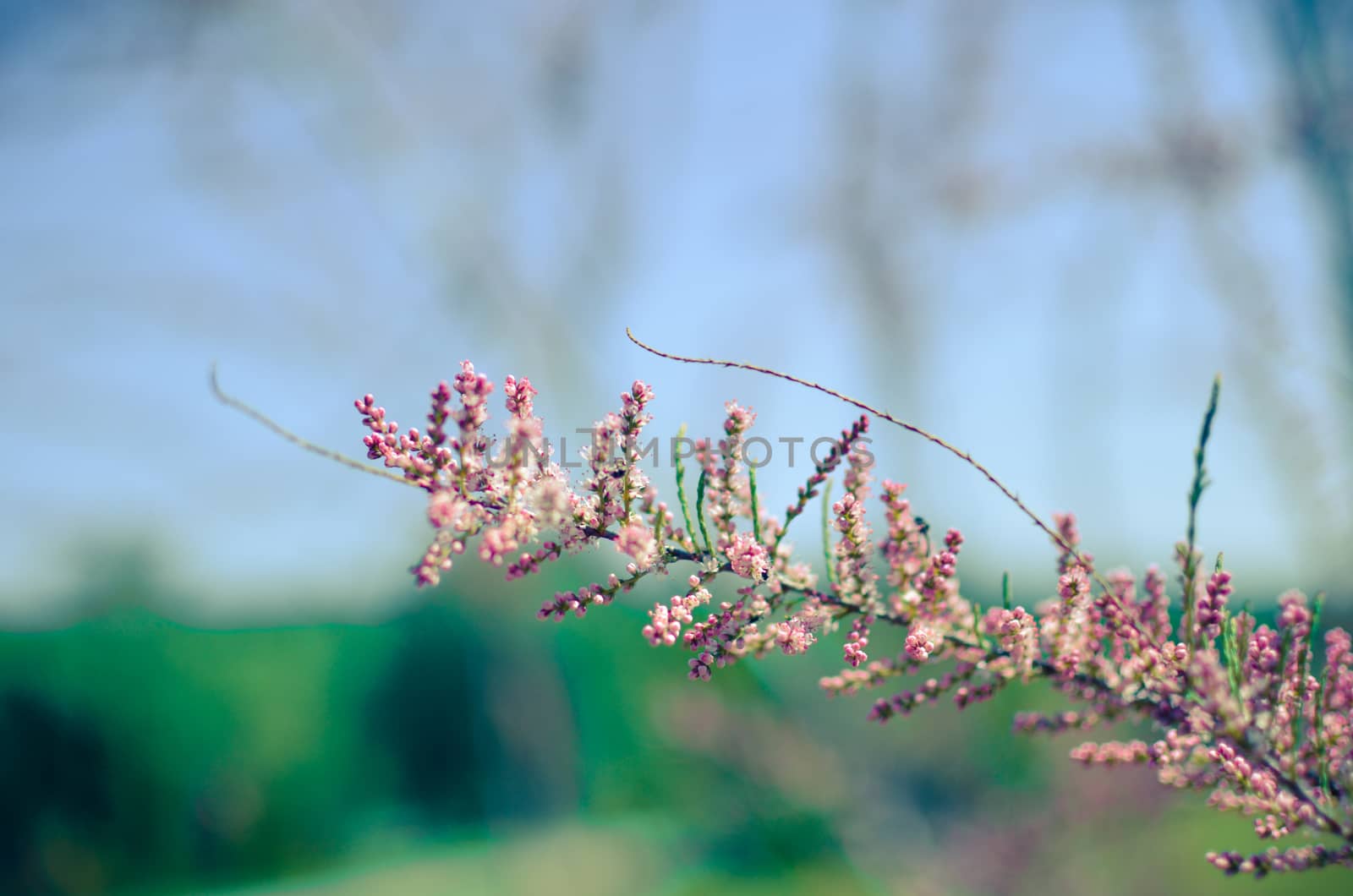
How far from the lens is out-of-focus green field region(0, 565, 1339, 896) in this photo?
688 cm

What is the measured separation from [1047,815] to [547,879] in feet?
29.0

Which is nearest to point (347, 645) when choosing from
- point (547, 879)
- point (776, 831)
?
point (547, 879)

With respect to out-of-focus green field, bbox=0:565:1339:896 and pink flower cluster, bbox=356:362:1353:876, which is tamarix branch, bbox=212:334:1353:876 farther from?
out-of-focus green field, bbox=0:565:1339:896

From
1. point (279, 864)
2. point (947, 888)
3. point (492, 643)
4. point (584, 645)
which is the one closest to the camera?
point (947, 888)

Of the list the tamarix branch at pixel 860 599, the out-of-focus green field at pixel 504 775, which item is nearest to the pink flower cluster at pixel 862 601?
the tamarix branch at pixel 860 599

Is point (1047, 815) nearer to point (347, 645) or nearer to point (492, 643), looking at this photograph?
point (492, 643)

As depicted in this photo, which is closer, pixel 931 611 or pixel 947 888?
pixel 931 611

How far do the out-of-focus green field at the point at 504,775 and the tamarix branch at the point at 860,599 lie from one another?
5.57 m

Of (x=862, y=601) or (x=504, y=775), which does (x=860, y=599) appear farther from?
(x=504, y=775)

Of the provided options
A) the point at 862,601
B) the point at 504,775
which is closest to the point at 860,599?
the point at 862,601

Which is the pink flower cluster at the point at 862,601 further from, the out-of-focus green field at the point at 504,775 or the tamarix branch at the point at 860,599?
the out-of-focus green field at the point at 504,775

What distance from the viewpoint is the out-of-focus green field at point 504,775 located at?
22.6ft

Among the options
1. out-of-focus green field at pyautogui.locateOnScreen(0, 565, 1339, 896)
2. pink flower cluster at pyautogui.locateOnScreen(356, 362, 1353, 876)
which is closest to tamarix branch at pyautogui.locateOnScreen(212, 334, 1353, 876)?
pink flower cluster at pyautogui.locateOnScreen(356, 362, 1353, 876)

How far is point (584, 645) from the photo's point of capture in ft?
47.3
